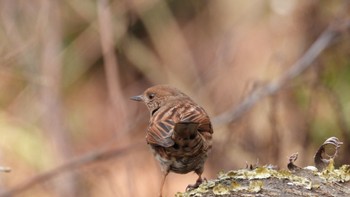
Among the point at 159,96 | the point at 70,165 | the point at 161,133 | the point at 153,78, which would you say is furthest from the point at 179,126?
the point at 153,78

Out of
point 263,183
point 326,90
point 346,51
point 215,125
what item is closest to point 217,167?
point 215,125

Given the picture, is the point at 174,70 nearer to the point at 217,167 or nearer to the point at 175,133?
the point at 217,167

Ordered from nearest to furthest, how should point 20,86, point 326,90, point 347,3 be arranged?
point 326,90
point 347,3
point 20,86

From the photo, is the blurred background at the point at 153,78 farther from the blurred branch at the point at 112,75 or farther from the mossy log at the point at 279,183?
the mossy log at the point at 279,183

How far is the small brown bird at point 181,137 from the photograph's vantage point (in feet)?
14.4

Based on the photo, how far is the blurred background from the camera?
23.6 feet

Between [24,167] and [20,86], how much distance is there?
0.98 metres

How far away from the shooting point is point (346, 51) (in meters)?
8.29

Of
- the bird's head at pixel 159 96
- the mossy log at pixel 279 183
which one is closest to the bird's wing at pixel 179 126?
the bird's head at pixel 159 96

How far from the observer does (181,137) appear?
4395 mm

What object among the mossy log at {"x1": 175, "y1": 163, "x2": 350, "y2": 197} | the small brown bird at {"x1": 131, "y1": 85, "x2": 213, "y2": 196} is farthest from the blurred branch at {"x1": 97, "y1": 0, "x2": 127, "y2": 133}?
the mossy log at {"x1": 175, "y1": 163, "x2": 350, "y2": 197}

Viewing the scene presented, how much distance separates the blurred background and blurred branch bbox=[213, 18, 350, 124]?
9 centimetres

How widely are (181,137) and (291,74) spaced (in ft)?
10.9

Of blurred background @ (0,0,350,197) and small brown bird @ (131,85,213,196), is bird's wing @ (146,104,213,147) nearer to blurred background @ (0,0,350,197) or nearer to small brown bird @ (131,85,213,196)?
small brown bird @ (131,85,213,196)
